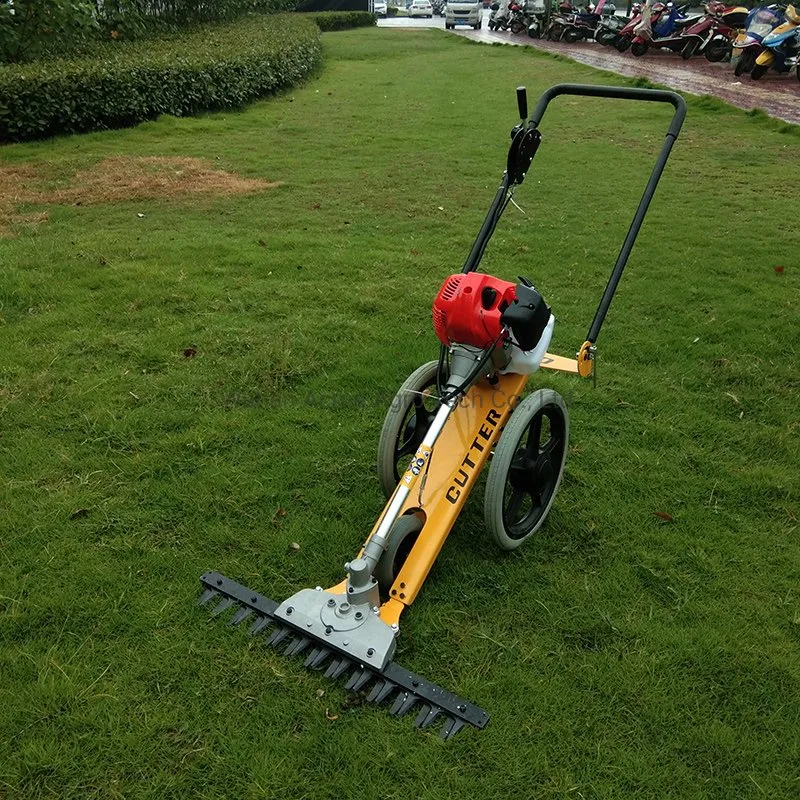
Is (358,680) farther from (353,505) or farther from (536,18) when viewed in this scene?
(536,18)

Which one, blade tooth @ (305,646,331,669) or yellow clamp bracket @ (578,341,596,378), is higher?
yellow clamp bracket @ (578,341,596,378)

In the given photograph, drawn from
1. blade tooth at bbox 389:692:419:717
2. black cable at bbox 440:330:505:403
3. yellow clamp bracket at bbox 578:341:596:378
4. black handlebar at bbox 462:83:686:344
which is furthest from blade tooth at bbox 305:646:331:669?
black handlebar at bbox 462:83:686:344

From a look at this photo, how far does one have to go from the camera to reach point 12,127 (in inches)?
335

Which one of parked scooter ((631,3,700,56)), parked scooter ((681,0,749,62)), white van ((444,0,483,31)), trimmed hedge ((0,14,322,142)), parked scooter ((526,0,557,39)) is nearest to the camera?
trimmed hedge ((0,14,322,142))

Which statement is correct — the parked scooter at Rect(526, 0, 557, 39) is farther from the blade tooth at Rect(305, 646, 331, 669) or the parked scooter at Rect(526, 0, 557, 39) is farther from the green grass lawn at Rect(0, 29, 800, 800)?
the blade tooth at Rect(305, 646, 331, 669)

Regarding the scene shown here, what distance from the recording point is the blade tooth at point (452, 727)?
2.05 metres

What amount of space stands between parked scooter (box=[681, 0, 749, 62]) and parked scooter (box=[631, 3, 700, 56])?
0.24 m

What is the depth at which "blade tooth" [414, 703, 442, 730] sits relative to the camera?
6.78 feet

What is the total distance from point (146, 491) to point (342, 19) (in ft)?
101

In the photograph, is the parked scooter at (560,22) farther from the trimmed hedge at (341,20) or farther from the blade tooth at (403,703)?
the blade tooth at (403,703)

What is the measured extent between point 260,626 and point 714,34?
20.6 meters

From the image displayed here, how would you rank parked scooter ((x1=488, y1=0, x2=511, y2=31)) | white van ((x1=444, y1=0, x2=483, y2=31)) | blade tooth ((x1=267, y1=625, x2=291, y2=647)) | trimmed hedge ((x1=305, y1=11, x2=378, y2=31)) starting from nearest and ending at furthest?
1. blade tooth ((x1=267, y1=625, x2=291, y2=647))
2. trimmed hedge ((x1=305, y1=11, x2=378, y2=31))
3. parked scooter ((x1=488, y1=0, x2=511, y2=31))
4. white van ((x1=444, y1=0, x2=483, y2=31))

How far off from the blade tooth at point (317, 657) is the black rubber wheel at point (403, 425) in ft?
2.42

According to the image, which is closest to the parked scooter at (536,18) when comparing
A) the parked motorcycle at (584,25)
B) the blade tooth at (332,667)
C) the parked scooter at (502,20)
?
the parked motorcycle at (584,25)
